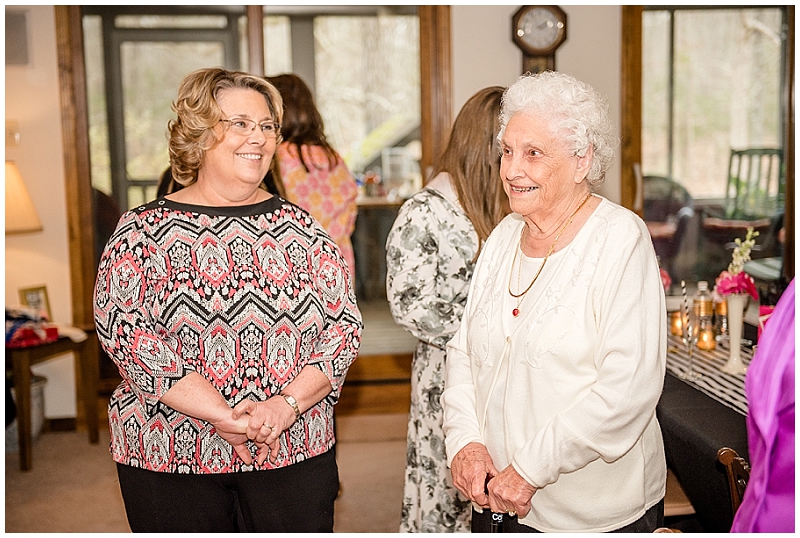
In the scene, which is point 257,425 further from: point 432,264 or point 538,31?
point 538,31

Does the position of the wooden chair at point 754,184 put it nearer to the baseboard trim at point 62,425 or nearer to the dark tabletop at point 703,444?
the dark tabletop at point 703,444

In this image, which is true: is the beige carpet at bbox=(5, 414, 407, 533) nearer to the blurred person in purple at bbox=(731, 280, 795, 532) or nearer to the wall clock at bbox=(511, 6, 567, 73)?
the wall clock at bbox=(511, 6, 567, 73)

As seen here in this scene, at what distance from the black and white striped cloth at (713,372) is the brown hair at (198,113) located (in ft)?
4.93

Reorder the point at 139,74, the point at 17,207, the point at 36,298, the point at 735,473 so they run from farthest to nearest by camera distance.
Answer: the point at 139,74 → the point at 36,298 → the point at 17,207 → the point at 735,473

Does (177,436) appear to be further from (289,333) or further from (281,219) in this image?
(281,219)

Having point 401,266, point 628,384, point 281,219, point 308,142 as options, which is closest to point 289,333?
point 281,219

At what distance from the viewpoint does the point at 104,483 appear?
3.81 m

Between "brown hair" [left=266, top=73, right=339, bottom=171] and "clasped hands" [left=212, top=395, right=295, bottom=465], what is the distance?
1.62 m

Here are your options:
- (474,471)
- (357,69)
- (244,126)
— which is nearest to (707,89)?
Result: (357,69)

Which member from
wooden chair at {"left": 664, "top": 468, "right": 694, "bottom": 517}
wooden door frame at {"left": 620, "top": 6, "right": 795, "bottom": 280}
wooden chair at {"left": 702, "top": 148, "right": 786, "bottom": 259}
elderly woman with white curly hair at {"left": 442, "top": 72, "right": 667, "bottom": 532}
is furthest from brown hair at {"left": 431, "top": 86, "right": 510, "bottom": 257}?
wooden chair at {"left": 702, "top": 148, "right": 786, "bottom": 259}

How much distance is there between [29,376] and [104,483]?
65 centimetres

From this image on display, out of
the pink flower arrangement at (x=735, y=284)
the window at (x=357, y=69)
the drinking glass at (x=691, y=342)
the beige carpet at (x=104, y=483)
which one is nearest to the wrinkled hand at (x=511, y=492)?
the drinking glass at (x=691, y=342)

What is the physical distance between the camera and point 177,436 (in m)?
1.77

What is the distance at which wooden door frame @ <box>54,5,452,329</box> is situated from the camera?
4.39 meters
